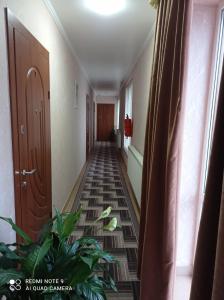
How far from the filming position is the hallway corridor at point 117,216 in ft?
6.14

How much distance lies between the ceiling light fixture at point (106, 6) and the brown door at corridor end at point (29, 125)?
68 centimetres

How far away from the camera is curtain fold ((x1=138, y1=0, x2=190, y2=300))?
1218 mm

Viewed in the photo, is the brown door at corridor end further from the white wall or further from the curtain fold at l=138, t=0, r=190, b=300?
the curtain fold at l=138, t=0, r=190, b=300

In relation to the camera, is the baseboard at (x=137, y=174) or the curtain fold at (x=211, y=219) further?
the baseboard at (x=137, y=174)

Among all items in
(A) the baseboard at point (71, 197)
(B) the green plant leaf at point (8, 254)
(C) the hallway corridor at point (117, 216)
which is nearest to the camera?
(B) the green plant leaf at point (8, 254)

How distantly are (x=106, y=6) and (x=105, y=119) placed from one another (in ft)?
30.1

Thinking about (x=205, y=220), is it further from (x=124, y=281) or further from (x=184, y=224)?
(x=124, y=281)

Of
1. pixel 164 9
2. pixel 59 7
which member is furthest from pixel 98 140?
pixel 164 9

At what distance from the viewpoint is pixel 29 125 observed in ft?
5.33

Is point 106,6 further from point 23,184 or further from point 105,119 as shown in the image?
point 105,119

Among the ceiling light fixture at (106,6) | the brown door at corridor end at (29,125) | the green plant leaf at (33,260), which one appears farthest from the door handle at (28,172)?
the ceiling light fixture at (106,6)

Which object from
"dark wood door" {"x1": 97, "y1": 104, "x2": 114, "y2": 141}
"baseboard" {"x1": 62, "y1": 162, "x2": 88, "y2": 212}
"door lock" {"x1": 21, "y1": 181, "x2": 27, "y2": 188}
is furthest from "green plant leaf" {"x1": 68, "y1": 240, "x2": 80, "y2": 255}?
"dark wood door" {"x1": 97, "y1": 104, "x2": 114, "y2": 141}

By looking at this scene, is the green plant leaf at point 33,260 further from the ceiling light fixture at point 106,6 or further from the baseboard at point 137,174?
the ceiling light fixture at point 106,6

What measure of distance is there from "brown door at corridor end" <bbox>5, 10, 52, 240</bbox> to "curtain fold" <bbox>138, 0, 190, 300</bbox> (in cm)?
89
